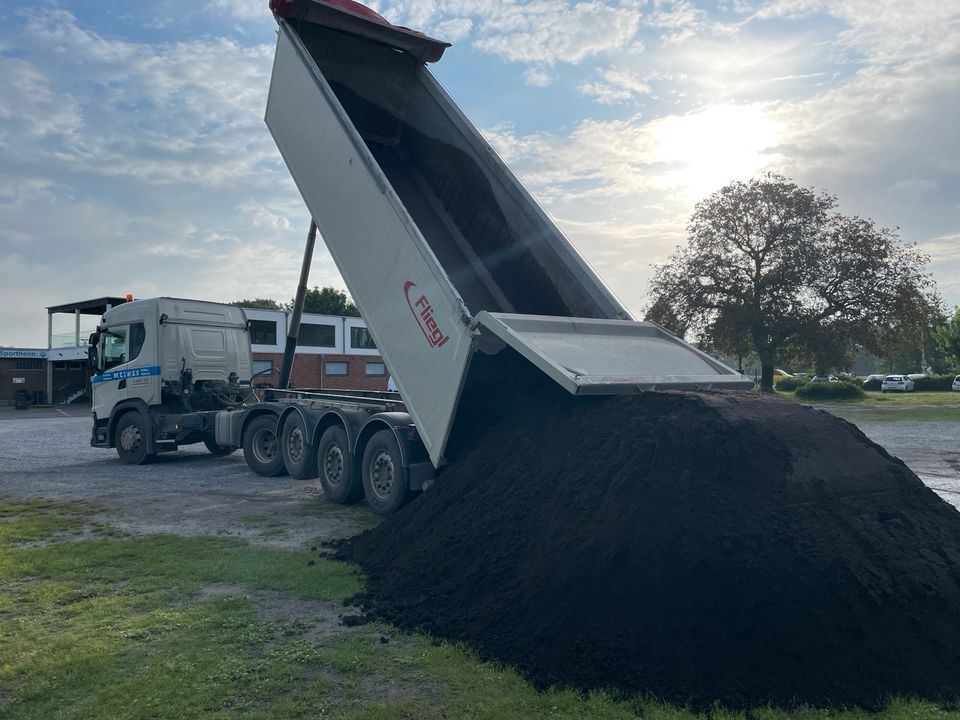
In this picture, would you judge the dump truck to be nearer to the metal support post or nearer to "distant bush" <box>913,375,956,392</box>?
the metal support post

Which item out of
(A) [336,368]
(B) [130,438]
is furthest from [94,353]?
(A) [336,368]

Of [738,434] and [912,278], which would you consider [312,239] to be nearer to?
[738,434]

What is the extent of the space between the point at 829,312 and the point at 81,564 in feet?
109

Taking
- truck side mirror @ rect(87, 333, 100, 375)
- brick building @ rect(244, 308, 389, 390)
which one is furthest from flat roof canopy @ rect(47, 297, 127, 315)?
truck side mirror @ rect(87, 333, 100, 375)

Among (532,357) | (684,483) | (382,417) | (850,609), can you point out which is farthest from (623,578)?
(382,417)

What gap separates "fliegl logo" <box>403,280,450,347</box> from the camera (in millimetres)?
7148

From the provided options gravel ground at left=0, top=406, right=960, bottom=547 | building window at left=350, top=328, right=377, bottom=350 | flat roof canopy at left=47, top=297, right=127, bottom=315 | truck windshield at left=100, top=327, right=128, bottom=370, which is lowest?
gravel ground at left=0, top=406, right=960, bottom=547

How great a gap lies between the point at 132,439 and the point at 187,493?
4.02 metres

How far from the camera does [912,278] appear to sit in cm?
3284

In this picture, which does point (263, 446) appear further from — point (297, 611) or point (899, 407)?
point (899, 407)

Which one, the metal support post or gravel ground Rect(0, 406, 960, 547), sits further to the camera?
the metal support post

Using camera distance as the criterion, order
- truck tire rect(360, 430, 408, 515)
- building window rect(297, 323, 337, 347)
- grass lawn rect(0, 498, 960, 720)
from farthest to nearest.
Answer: building window rect(297, 323, 337, 347) → truck tire rect(360, 430, 408, 515) → grass lawn rect(0, 498, 960, 720)

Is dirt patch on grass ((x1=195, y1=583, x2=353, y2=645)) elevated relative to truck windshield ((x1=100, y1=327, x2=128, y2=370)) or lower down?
lower down

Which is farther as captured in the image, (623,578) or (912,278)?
(912,278)
